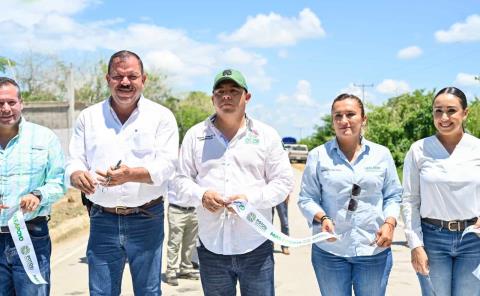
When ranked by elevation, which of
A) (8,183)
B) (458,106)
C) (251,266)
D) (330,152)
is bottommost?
(251,266)

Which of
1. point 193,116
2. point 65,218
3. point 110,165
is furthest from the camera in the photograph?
point 193,116

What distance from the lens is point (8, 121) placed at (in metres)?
4.01

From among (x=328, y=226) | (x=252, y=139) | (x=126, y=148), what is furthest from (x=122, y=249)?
(x=328, y=226)

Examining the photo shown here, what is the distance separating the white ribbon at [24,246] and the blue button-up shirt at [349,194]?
1917 millimetres

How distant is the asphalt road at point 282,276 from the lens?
23.3ft

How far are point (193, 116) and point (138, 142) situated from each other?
220 ft

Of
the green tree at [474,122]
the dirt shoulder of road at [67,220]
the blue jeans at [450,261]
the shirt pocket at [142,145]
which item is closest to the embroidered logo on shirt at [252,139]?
the shirt pocket at [142,145]

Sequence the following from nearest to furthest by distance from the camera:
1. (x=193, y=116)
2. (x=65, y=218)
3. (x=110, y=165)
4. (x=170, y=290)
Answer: (x=110, y=165), (x=170, y=290), (x=65, y=218), (x=193, y=116)

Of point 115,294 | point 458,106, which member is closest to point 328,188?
point 458,106

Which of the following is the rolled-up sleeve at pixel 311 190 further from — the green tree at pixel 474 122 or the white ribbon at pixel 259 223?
the green tree at pixel 474 122

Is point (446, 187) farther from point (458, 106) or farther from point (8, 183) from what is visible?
point (8, 183)

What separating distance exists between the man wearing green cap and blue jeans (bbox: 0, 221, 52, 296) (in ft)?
3.51

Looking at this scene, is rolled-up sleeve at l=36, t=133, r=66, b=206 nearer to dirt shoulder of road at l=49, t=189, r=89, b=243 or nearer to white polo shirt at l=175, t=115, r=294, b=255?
white polo shirt at l=175, t=115, r=294, b=255

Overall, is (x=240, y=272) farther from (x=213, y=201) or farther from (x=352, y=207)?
(x=352, y=207)
